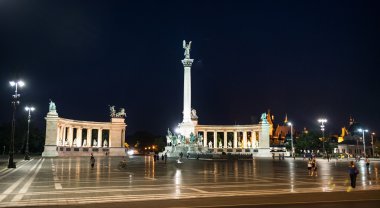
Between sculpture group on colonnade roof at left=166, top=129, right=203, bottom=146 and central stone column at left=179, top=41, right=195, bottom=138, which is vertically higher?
central stone column at left=179, top=41, right=195, bottom=138

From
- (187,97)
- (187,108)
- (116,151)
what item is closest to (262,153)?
(187,108)

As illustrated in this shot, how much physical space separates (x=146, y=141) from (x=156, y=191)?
17172 cm

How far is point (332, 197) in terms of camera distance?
701 inches

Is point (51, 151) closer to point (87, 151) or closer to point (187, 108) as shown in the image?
→ point (87, 151)

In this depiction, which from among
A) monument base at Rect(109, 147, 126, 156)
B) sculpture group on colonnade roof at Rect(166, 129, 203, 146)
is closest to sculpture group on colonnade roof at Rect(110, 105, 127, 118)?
monument base at Rect(109, 147, 126, 156)

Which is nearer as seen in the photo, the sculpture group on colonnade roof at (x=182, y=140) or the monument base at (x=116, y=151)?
the sculpture group on colonnade roof at (x=182, y=140)

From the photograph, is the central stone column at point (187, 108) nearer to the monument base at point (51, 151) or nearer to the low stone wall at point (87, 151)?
the low stone wall at point (87, 151)

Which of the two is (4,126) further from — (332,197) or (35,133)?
(332,197)

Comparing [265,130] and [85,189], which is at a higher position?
[265,130]

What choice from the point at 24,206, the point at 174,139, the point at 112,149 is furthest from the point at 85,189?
the point at 112,149

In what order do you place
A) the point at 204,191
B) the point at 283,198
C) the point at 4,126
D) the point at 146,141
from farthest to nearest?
1. the point at 146,141
2. the point at 4,126
3. the point at 204,191
4. the point at 283,198

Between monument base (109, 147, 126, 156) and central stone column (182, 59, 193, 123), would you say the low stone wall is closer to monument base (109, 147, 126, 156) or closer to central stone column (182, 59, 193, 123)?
monument base (109, 147, 126, 156)

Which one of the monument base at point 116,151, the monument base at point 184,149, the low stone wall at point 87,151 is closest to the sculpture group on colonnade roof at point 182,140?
the monument base at point 184,149

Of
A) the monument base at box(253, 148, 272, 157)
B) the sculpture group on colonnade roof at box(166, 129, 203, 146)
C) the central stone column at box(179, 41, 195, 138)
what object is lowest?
the monument base at box(253, 148, 272, 157)
